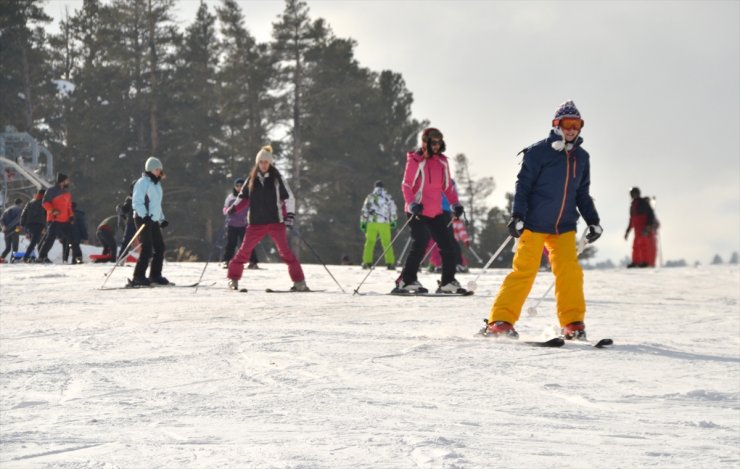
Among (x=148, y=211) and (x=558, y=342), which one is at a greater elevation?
(x=148, y=211)

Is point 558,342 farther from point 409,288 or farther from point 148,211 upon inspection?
point 148,211

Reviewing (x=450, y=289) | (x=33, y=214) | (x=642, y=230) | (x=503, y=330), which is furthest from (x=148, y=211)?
(x=642, y=230)

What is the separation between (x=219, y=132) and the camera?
150 ft

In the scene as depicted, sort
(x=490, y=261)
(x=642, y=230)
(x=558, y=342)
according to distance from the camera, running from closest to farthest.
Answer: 1. (x=558, y=342)
2. (x=490, y=261)
3. (x=642, y=230)

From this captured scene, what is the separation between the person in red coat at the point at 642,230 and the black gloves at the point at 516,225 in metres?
13.7

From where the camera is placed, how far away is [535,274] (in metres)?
6.96

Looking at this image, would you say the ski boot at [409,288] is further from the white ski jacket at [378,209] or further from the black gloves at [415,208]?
the white ski jacket at [378,209]

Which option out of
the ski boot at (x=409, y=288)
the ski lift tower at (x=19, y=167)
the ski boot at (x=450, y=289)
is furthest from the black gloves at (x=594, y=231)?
the ski lift tower at (x=19, y=167)

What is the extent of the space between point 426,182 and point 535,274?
12.1ft

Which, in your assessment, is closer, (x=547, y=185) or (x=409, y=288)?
(x=547, y=185)

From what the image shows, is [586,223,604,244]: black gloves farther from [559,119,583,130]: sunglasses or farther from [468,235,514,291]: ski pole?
[559,119,583,130]: sunglasses

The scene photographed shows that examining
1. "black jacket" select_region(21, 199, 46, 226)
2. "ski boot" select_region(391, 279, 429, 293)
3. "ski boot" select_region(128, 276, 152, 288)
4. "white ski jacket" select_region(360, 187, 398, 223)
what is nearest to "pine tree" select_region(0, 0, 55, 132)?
"black jacket" select_region(21, 199, 46, 226)

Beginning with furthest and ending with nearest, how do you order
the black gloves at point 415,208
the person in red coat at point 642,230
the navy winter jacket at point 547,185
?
the person in red coat at point 642,230 < the black gloves at point 415,208 < the navy winter jacket at point 547,185

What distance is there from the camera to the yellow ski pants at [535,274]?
686 cm
